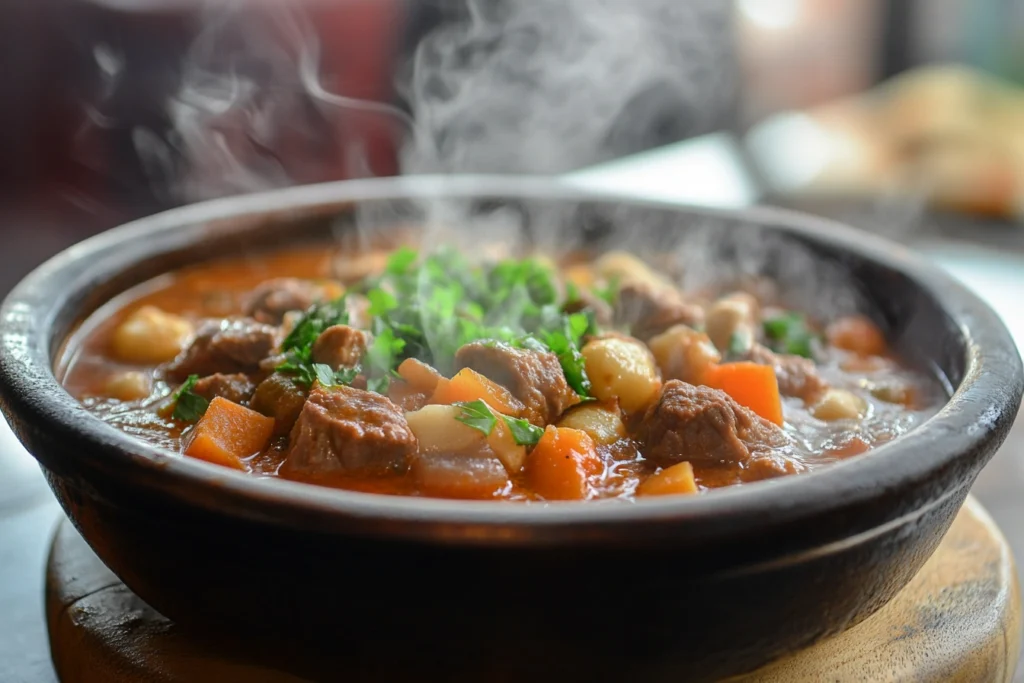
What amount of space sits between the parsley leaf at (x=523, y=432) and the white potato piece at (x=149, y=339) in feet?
3.49

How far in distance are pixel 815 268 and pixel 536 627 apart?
1945 millimetres

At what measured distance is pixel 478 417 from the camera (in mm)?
1944

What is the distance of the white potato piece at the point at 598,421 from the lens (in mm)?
2133

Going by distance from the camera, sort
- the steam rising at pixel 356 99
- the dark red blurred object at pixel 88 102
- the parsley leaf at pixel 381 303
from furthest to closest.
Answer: the steam rising at pixel 356 99 < the dark red blurred object at pixel 88 102 < the parsley leaf at pixel 381 303

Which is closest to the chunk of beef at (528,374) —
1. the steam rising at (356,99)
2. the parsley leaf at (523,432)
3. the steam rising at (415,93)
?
the parsley leaf at (523,432)

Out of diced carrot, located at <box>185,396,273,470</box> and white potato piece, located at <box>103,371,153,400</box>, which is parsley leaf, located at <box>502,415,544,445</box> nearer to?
diced carrot, located at <box>185,396,273,470</box>

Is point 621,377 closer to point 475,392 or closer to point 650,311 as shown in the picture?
point 475,392

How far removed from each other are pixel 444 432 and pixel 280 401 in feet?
1.37

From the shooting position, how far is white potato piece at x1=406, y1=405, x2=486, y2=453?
6.37 ft

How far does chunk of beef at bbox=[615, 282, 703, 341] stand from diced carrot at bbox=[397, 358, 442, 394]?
2.35 feet

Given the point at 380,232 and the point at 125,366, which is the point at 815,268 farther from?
the point at 125,366

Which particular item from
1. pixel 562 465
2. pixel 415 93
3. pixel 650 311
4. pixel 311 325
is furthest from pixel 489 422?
pixel 415 93

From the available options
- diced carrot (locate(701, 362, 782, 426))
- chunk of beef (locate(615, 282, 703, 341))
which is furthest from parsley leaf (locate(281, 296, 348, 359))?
diced carrot (locate(701, 362, 782, 426))

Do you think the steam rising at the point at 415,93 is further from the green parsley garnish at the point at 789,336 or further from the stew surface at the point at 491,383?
the green parsley garnish at the point at 789,336
